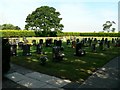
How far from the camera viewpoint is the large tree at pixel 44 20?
64312mm

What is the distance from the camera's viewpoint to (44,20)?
211 feet

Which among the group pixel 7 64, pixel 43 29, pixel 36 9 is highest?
pixel 36 9

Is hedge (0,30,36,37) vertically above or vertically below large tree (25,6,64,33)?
below

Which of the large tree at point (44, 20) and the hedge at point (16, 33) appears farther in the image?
the large tree at point (44, 20)

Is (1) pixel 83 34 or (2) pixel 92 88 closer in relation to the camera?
(2) pixel 92 88

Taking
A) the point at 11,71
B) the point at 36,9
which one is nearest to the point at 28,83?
the point at 11,71

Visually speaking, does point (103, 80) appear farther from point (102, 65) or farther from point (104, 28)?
point (104, 28)

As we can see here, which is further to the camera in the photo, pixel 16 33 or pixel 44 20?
pixel 44 20

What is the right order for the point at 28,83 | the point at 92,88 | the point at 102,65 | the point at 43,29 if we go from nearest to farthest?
the point at 92,88, the point at 28,83, the point at 102,65, the point at 43,29

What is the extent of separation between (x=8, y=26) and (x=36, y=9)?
33289mm

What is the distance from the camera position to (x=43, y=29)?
63.1 metres

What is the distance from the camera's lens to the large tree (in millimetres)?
64312

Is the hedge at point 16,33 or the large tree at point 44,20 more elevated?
the large tree at point 44,20

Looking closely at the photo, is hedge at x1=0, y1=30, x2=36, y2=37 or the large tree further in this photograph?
the large tree
